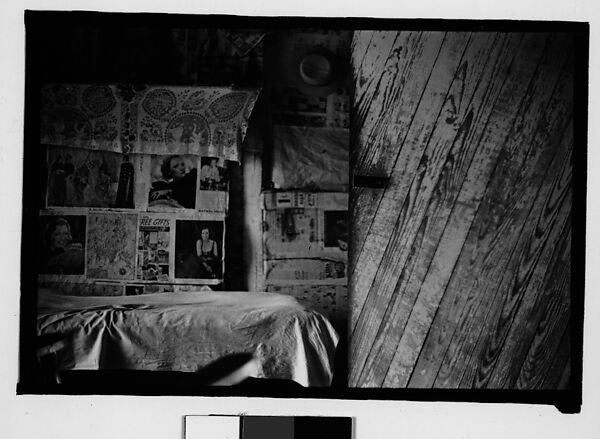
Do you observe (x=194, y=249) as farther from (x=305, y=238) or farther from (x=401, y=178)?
(x=401, y=178)

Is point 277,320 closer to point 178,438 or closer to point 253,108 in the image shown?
point 178,438

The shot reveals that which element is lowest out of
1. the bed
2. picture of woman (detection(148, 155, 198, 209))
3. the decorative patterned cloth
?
the bed

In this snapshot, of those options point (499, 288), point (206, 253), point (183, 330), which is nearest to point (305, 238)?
point (206, 253)

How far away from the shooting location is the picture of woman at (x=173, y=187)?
1265mm

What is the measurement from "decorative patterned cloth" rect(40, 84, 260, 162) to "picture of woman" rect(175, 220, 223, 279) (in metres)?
0.15

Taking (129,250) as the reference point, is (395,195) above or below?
above

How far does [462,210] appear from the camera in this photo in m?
1.29

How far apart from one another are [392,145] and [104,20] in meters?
0.62

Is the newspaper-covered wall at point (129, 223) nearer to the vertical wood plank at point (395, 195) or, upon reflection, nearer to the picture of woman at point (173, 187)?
the picture of woman at point (173, 187)

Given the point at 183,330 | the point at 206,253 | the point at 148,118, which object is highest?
the point at 148,118

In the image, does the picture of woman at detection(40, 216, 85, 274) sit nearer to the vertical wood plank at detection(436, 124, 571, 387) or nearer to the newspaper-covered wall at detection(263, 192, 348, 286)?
the newspaper-covered wall at detection(263, 192, 348, 286)

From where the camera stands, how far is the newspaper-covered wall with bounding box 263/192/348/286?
1266mm

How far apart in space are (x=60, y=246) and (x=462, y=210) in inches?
31.6

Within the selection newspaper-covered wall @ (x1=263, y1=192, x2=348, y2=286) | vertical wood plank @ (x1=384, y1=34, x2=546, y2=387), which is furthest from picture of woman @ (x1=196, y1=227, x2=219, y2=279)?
vertical wood plank @ (x1=384, y1=34, x2=546, y2=387)
